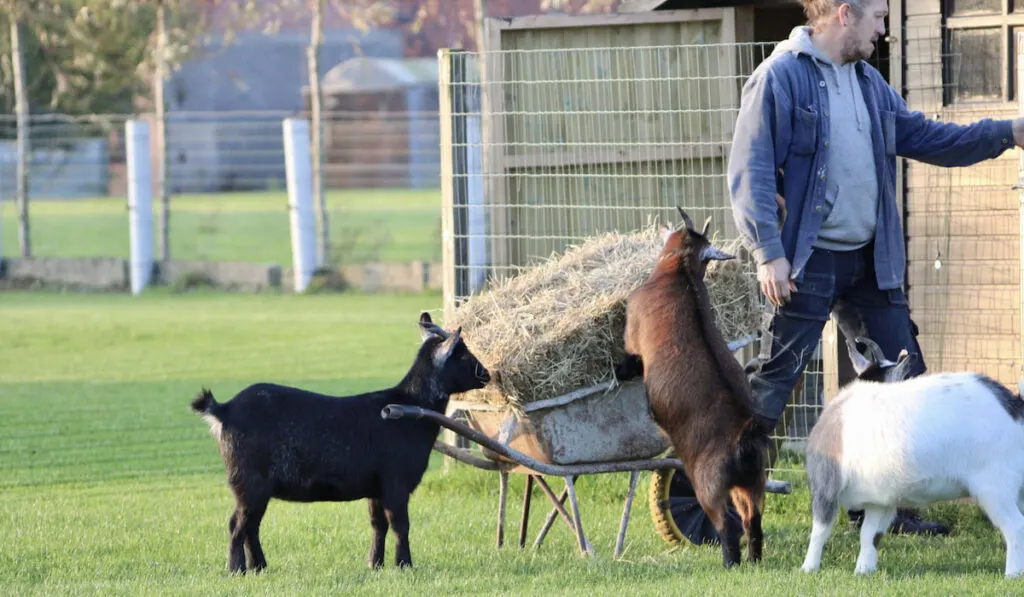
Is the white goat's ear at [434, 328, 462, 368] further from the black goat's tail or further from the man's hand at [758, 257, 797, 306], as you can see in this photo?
the man's hand at [758, 257, 797, 306]

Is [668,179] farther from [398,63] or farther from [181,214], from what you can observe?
[398,63]

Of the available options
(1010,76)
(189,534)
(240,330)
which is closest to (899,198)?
(1010,76)

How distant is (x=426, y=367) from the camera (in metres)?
6.07

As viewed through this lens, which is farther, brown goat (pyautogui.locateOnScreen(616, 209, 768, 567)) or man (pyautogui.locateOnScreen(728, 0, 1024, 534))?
man (pyautogui.locateOnScreen(728, 0, 1024, 534))

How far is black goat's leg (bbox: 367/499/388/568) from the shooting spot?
6.04m

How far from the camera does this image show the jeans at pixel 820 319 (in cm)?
582

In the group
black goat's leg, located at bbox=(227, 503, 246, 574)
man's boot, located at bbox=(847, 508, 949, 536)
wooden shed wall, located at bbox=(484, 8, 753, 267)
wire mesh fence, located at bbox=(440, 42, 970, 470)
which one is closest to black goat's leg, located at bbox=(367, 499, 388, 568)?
black goat's leg, located at bbox=(227, 503, 246, 574)

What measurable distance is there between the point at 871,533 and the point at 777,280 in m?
1.01

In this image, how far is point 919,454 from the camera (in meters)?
5.15

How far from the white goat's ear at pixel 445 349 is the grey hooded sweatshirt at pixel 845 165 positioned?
148 centimetres

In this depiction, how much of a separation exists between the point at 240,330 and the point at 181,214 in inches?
697

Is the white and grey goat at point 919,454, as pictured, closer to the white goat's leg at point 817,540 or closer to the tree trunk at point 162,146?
the white goat's leg at point 817,540

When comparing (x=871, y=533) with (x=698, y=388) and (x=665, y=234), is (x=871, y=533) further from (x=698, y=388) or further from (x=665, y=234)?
(x=665, y=234)

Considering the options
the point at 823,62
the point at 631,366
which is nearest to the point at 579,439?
the point at 631,366
